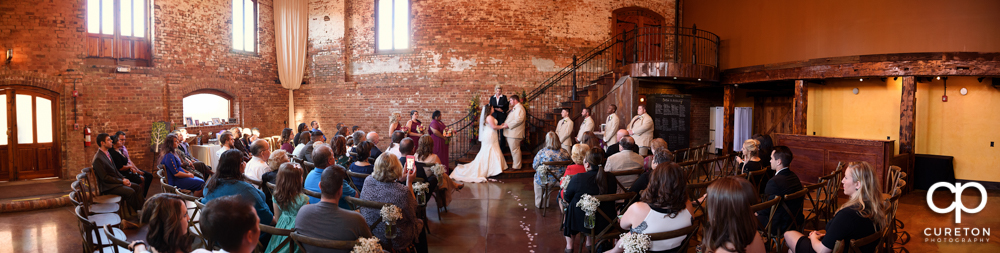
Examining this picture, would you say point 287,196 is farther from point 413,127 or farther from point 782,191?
point 413,127

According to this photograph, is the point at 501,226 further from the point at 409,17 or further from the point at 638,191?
the point at 409,17

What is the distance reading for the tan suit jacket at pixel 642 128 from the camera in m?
8.52

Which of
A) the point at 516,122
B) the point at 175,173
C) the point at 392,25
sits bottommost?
the point at 175,173

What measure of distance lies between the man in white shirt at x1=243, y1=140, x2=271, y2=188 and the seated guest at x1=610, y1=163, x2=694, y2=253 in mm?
3386

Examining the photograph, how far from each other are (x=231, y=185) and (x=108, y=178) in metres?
3.38

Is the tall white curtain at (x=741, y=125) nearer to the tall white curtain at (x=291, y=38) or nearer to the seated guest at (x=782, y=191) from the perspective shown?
the seated guest at (x=782, y=191)

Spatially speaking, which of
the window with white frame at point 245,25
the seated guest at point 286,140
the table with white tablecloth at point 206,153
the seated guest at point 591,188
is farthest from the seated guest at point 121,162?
the window with white frame at point 245,25

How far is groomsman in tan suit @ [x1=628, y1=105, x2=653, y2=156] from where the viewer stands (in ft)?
27.9

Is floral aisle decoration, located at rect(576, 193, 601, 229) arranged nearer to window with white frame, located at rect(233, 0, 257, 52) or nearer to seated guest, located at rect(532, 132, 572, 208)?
seated guest, located at rect(532, 132, 572, 208)

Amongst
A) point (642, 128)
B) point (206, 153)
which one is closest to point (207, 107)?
point (206, 153)

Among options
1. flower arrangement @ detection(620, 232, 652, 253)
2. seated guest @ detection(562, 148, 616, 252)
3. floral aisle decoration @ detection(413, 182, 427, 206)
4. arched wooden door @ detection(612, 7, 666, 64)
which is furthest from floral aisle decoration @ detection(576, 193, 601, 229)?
arched wooden door @ detection(612, 7, 666, 64)

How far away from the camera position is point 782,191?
12.8 ft

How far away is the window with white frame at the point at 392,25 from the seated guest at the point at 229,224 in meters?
10.5

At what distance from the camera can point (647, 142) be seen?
338 inches
